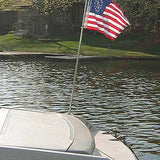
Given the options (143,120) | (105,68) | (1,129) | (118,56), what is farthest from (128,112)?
(118,56)

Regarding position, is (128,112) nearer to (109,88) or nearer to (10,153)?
(109,88)

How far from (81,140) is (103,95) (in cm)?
1396

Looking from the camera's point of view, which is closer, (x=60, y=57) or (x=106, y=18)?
(x=106, y=18)

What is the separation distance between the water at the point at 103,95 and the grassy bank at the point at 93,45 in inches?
402

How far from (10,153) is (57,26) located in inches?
1950

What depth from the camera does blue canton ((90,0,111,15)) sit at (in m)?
8.67

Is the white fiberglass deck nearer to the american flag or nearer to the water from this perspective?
the american flag

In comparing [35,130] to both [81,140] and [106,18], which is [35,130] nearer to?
[81,140]

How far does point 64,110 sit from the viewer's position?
14.6 metres

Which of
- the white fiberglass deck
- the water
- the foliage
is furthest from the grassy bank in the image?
the white fiberglass deck

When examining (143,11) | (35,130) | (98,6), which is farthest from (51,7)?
(35,130)

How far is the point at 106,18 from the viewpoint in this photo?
8.58 metres

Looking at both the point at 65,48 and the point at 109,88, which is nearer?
the point at 109,88

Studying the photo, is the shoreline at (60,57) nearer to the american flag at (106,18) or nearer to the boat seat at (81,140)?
the american flag at (106,18)
